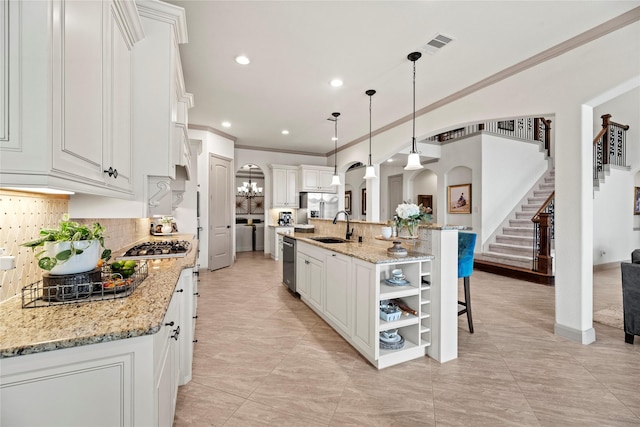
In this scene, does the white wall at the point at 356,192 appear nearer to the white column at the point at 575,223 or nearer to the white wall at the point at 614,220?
the white wall at the point at 614,220

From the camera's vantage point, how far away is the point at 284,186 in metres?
7.38

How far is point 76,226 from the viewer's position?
4.25 ft

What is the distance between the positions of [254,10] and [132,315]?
95.2 inches

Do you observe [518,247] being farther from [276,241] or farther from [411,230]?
[276,241]

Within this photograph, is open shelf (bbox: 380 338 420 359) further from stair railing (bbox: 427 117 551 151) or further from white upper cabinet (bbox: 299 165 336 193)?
stair railing (bbox: 427 117 551 151)

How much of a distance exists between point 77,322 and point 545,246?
639 centimetres

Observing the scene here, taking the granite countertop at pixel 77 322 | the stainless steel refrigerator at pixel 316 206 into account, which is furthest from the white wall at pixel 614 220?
the granite countertop at pixel 77 322

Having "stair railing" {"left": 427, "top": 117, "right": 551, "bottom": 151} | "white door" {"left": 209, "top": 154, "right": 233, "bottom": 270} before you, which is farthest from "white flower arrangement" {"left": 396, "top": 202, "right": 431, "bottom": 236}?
"stair railing" {"left": 427, "top": 117, "right": 551, "bottom": 151}

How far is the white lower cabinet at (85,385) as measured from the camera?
812mm

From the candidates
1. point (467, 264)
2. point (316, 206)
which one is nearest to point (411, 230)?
point (467, 264)

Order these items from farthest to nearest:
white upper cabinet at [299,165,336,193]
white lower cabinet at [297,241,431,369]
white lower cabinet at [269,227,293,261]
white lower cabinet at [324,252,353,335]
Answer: white upper cabinet at [299,165,336,193]
white lower cabinet at [269,227,293,261]
white lower cabinet at [324,252,353,335]
white lower cabinet at [297,241,431,369]

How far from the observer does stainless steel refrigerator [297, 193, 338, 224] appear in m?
7.40

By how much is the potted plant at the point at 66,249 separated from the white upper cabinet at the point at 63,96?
223 mm

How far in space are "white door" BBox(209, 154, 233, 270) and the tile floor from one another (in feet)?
8.84
